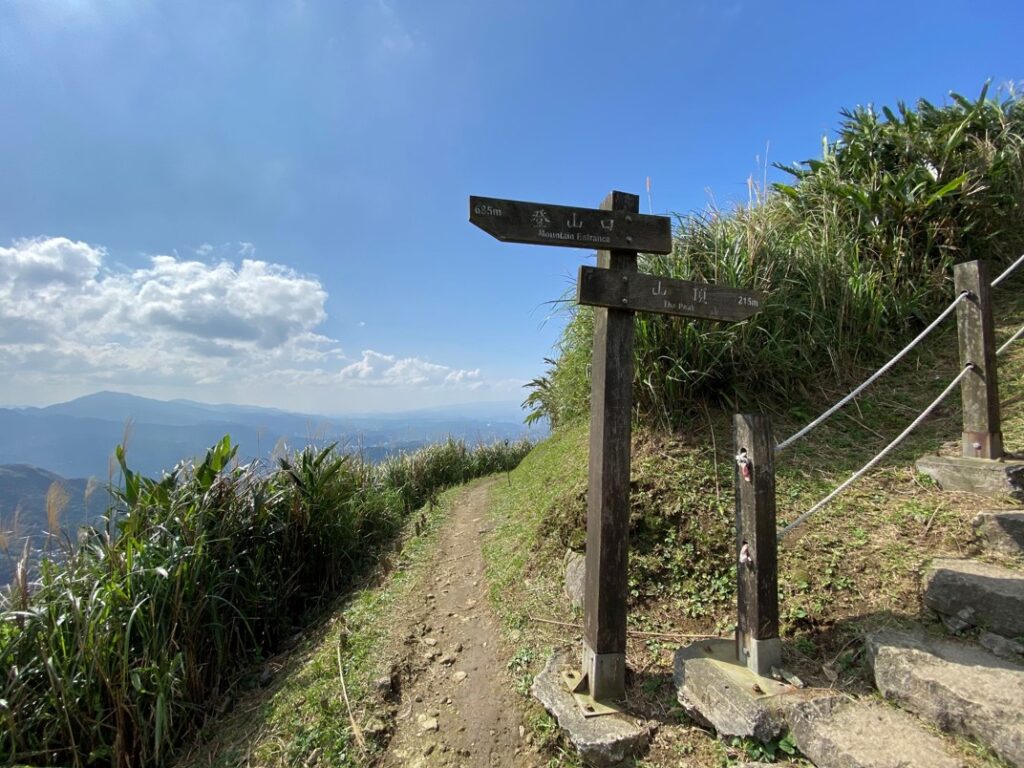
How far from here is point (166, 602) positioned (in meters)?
3.10

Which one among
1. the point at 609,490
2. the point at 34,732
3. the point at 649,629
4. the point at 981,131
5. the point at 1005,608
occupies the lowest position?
the point at 34,732

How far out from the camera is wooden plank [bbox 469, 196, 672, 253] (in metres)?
2.17

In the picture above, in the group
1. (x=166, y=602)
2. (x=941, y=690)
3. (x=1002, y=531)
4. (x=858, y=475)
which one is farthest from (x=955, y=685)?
(x=166, y=602)

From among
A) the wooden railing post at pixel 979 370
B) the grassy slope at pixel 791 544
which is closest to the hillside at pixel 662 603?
the grassy slope at pixel 791 544

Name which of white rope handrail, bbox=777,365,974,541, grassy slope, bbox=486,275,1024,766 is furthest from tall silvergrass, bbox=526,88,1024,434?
white rope handrail, bbox=777,365,974,541

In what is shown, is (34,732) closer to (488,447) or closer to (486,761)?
(486,761)

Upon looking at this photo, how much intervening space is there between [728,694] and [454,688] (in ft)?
4.98

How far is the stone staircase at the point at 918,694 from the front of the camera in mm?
1576

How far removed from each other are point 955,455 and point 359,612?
14.9ft

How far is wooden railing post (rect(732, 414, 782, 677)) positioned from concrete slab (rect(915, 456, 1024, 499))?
5.97 feet

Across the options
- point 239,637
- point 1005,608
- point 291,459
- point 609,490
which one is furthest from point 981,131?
point 239,637

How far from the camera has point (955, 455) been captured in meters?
3.23

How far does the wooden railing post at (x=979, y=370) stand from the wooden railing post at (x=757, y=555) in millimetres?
2026

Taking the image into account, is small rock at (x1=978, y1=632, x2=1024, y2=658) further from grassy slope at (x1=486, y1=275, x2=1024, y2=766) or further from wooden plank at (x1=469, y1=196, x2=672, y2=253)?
wooden plank at (x1=469, y1=196, x2=672, y2=253)
